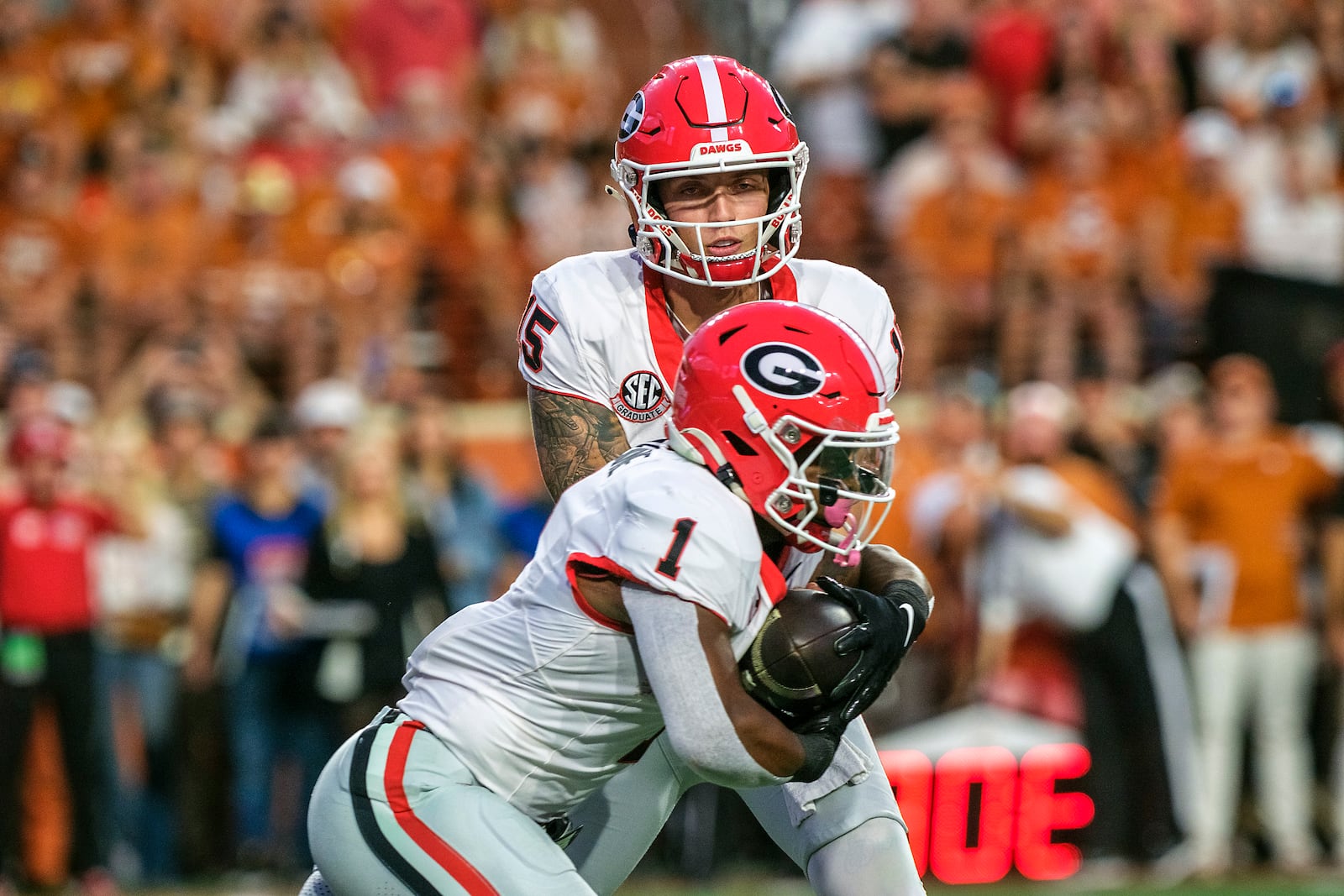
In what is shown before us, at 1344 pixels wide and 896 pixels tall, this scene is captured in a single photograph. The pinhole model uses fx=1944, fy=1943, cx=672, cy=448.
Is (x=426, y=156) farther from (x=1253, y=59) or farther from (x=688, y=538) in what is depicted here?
(x=688, y=538)

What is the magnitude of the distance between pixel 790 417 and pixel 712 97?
1019 mm

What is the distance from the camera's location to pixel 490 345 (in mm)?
9531

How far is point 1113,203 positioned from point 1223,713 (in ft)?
10.00

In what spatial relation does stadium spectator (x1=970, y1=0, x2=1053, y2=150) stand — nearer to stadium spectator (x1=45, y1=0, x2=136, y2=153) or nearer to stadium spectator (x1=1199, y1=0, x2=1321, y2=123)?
stadium spectator (x1=1199, y1=0, x2=1321, y2=123)

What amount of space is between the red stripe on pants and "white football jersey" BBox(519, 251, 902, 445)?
984mm

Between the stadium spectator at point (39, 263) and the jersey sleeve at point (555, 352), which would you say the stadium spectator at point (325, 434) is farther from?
the jersey sleeve at point (555, 352)

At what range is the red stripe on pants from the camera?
3.30 metres

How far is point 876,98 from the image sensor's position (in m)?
10.8

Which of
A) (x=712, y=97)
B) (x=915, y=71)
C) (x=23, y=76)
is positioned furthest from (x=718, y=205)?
(x=23, y=76)

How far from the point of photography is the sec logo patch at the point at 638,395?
4.10 meters

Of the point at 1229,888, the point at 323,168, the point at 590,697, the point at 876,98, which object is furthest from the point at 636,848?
the point at 876,98

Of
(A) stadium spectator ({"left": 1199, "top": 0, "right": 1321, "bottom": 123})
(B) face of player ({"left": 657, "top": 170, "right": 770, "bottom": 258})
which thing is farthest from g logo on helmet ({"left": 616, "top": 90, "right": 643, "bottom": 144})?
(A) stadium spectator ({"left": 1199, "top": 0, "right": 1321, "bottom": 123})

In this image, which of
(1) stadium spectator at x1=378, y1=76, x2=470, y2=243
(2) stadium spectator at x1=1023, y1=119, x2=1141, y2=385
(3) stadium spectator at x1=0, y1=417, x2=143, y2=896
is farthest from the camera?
(1) stadium spectator at x1=378, y1=76, x2=470, y2=243

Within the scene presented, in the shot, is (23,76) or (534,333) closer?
(534,333)
